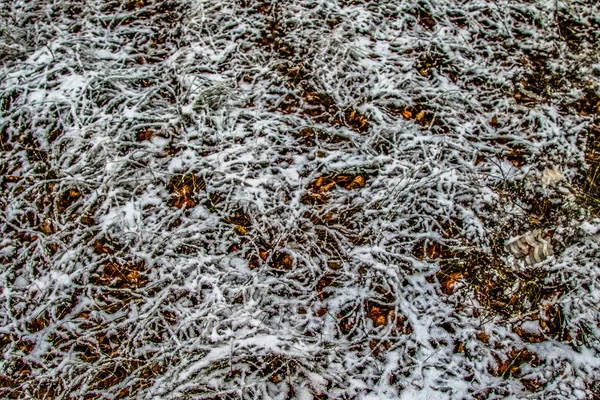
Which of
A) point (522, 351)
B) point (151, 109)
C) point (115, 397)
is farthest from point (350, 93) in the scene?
point (115, 397)

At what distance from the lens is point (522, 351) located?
2553 millimetres

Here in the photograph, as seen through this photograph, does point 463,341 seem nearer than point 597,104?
Yes

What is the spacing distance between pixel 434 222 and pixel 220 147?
71.0 inches

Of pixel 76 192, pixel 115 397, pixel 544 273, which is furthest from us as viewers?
pixel 76 192

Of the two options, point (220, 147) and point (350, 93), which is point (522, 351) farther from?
point (220, 147)

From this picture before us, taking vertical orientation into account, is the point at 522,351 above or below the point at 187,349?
above

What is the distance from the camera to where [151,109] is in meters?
3.39

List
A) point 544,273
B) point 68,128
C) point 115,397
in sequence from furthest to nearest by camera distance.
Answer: point 68,128
point 544,273
point 115,397

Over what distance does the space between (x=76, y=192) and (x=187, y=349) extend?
1.56 meters

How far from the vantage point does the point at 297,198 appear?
3027 millimetres

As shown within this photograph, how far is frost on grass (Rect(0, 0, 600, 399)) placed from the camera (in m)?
2.54

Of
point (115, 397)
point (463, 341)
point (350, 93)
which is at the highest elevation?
point (350, 93)

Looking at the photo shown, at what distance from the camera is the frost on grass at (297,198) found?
99.9 inches

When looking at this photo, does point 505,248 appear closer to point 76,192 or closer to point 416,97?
point 416,97
